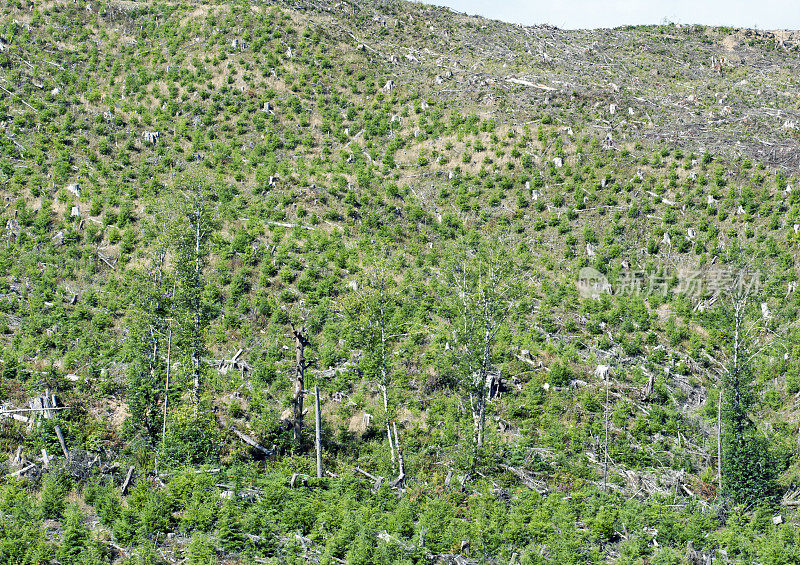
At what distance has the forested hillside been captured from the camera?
858 inches

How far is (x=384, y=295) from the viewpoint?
27.7m

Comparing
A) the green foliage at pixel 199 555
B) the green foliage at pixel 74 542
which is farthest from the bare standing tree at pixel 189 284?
the green foliage at pixel 199 555

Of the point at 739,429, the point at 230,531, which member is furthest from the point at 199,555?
the point at 739,429

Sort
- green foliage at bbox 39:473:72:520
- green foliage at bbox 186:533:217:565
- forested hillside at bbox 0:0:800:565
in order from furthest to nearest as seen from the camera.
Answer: forested hillside at bbox 0:0:800:565, green foliage at bbox 39:473:72:520, green foliage at bbox 186:533:217:565

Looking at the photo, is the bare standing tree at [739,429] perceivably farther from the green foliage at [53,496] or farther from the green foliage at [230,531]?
the green foliage at [53,496]

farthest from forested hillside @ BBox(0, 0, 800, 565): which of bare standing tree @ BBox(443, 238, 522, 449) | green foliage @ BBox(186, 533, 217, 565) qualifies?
bare standing tree @ BBox(443, 238, 522, 449)

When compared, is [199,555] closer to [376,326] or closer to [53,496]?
[53,496]

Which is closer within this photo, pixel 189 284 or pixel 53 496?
pixel 53 496

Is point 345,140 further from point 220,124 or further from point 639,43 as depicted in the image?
point 639,43

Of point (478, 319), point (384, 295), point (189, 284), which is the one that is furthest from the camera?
point (478, 319)

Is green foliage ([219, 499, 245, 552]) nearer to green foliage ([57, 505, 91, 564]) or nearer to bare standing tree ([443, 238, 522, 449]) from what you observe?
green foliage ([57, 505, 91, 564])

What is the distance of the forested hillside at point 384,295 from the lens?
21.8m

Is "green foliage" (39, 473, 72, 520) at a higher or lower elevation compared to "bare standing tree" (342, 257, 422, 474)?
lower

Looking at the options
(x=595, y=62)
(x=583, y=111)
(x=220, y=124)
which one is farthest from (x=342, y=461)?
(x=595, y=62)
